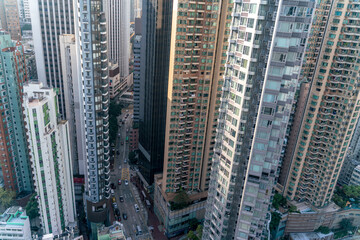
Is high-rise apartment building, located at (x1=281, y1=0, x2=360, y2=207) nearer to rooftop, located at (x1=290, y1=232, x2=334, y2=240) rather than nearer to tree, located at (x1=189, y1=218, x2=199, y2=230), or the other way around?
rooftop, located at (x1=290, y1=232, x2=334, y2=240)

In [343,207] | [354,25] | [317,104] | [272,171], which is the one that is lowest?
[343,207]

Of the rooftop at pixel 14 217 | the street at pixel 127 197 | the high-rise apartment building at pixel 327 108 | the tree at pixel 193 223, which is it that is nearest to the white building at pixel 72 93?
the street at pixel 127 197

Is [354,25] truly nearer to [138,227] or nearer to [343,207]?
[343,207]

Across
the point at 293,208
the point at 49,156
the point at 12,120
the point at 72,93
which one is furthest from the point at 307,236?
the point at 12,120

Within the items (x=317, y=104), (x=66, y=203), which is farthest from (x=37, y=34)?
(x=317, y=104)

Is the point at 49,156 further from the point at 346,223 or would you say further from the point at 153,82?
the point at 346,223

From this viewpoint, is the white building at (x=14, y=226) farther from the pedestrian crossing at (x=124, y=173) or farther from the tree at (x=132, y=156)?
the tree at (x=132, y=156)

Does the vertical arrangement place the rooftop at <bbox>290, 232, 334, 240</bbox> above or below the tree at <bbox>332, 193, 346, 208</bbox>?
below

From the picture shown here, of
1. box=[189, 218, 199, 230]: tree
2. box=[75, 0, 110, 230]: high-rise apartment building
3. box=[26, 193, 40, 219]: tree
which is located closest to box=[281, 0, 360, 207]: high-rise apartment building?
box=[189, 218, 199, 230]: tree
